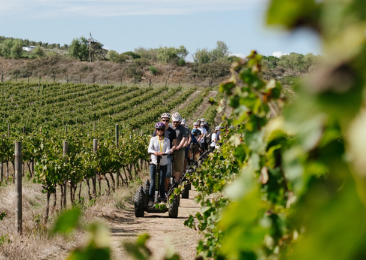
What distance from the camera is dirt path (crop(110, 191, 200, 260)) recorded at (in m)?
5.73

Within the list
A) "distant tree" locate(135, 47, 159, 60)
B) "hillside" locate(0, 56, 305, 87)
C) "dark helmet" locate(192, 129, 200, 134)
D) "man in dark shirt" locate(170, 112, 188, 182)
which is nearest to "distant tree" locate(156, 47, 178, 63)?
"distant tree" locate(135, 47, 159, 60)

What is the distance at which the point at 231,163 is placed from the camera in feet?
17.3

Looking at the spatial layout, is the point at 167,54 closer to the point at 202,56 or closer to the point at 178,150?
the point at 202,56

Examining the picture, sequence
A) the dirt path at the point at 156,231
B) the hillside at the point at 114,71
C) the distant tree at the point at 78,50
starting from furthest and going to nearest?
the distant tree at the point at 78,50
the hillside at the point at 114,71
the dirt path at the point at 156,231

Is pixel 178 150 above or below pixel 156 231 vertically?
above

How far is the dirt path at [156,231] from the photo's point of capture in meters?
5.73

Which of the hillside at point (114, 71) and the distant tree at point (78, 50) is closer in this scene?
the hillside at point (114, 71)

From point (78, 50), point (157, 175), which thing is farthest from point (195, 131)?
point (78, 50)

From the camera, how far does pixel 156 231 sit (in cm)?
686

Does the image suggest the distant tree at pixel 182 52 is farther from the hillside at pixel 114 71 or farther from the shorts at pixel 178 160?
the shorts at pixel 178 160

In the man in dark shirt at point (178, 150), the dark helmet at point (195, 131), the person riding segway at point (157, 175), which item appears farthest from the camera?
the dark helmet at point (195, 131)

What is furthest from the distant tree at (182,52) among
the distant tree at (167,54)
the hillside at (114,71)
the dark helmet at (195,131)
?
the dark helmet at (195,131)

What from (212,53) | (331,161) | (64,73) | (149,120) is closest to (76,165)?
(331,161)

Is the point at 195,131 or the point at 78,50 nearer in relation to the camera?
the point at 195,131
